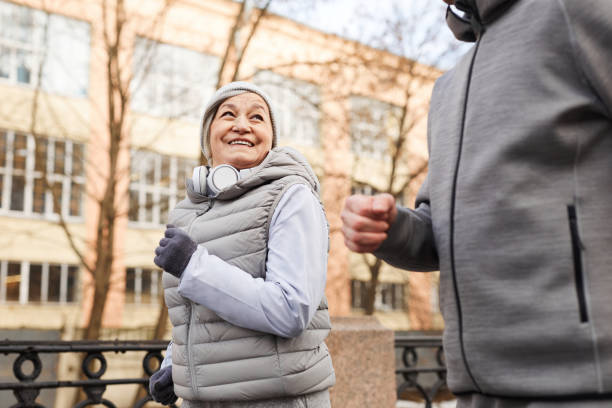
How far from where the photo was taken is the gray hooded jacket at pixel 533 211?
1.17 metres

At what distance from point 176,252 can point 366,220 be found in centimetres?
95

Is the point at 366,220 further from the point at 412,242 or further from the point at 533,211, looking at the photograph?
the point at 533,211

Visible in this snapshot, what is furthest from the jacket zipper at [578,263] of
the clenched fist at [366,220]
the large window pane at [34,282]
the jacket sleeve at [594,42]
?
the large window pane at [34,282]

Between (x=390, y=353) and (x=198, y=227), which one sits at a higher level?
(x=198, y=227)

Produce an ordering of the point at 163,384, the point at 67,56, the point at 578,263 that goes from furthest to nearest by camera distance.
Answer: the point at 67,56 < the point at 163,384 < the point at 578,263

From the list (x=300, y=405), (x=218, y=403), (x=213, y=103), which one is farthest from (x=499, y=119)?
(x=213, y=103)

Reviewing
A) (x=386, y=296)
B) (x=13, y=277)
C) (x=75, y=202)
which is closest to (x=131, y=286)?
(x=75, y=202)

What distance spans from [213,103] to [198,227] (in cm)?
70

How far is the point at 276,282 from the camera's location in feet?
6.81

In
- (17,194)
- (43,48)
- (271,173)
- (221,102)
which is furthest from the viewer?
(17,194)

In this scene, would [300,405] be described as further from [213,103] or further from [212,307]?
[213,103]

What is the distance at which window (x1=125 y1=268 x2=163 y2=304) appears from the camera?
2255 centimetres

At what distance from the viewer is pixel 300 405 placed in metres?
2.08

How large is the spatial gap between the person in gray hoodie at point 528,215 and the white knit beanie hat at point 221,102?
4.81ft
